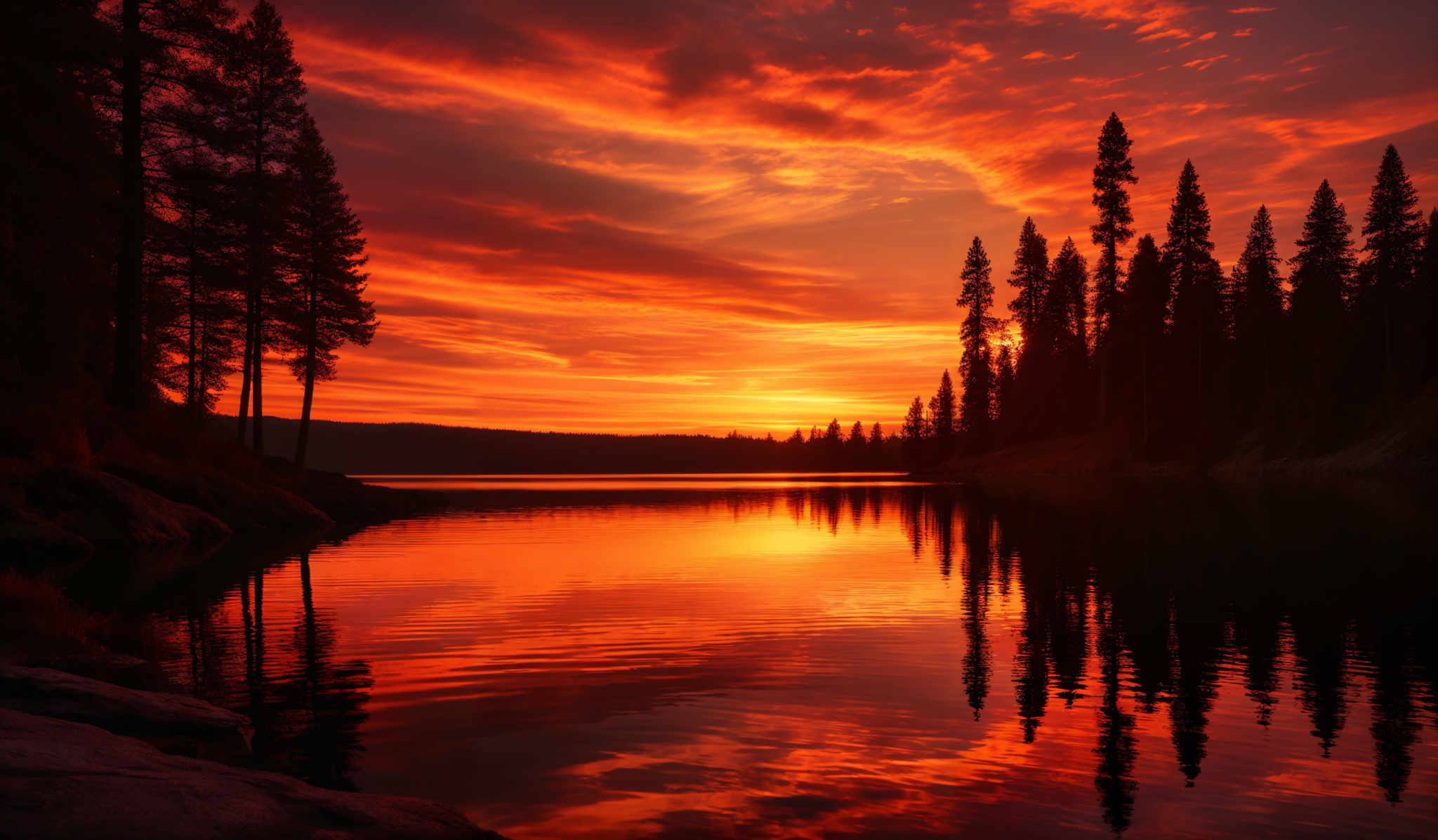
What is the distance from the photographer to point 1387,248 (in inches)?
3014

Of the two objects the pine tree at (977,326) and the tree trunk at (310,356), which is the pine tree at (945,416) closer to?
the pine tree at (977,326)

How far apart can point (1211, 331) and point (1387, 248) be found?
14.6m

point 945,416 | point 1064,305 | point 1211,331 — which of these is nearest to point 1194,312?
point 1211,331

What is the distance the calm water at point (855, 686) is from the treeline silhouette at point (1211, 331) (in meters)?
50.6

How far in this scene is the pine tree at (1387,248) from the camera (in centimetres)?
6944

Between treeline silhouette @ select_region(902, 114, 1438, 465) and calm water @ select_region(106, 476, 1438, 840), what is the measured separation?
50.6 m

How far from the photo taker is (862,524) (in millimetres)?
38031

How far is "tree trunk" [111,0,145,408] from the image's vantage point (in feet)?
92.4

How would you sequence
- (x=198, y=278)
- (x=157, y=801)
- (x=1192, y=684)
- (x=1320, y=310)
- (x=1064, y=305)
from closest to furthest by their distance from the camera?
(x=157, y=801), (x=1192, y=684), (x=198, y=278), (x=1320, y=310), (x=1064, y=305)

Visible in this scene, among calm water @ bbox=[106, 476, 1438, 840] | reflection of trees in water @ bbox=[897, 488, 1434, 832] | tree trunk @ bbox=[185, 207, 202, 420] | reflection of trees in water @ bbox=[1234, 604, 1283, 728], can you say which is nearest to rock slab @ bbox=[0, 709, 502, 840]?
calm water @ bbox=[106, 476, 1438, 840]

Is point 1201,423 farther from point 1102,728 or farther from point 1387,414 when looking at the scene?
point 1102,728

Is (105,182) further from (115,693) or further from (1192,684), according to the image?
(1192,684)

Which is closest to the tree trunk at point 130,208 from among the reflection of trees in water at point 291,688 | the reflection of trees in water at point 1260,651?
the reflection of trees in water at point 291,688

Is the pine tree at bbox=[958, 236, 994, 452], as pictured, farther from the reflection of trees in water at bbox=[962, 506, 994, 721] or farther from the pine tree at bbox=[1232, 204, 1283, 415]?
the reflection of trees in water at bbox=[962, 506, 994, 721]
